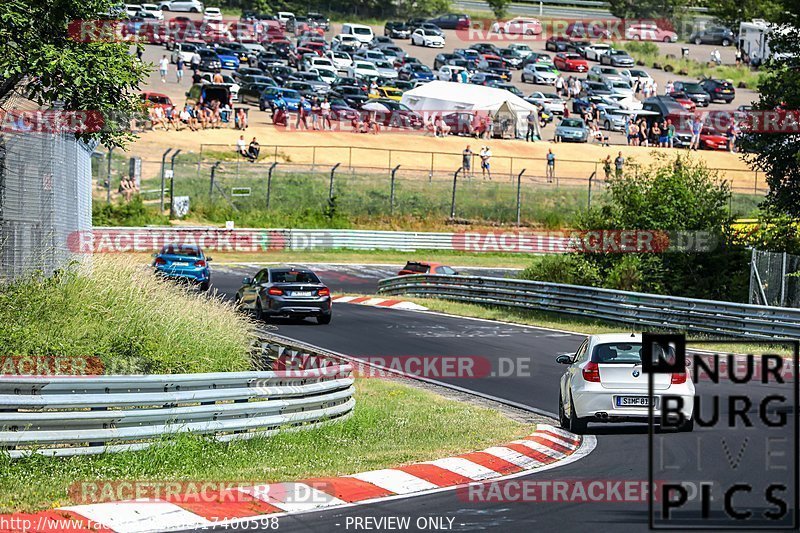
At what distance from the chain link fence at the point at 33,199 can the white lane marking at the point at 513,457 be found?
6.68 m

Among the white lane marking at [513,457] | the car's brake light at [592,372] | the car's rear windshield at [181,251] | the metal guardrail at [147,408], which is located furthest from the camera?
the car's rear windshield at [181,251]

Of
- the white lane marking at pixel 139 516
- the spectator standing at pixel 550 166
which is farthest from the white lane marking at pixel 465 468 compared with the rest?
the spectator standing at pixel 550 166

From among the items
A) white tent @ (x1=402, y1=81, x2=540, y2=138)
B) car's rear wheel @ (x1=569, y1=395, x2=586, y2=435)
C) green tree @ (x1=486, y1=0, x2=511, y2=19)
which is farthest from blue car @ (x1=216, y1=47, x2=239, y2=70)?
car's rear wheel @ (x1=569, y1=395, x2=586, y2=435)

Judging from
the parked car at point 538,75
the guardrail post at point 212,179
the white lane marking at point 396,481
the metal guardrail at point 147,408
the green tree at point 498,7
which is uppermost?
the green tree at point 498,7

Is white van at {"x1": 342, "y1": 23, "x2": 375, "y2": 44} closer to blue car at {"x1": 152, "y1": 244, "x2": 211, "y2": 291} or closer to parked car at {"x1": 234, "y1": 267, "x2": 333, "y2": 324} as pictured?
blue car at {"x1": 152, "y1": 244, "x2": 211, "y2": 291}

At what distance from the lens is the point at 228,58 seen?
72.1m

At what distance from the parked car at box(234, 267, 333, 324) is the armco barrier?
43.2ft

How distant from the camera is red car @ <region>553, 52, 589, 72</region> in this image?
271 ft

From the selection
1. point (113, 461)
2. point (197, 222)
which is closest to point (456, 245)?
point (197, 222)

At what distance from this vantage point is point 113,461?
11461mm

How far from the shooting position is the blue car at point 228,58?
71750 mm

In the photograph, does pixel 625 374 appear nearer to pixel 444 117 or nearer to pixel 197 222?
pixel 197 222

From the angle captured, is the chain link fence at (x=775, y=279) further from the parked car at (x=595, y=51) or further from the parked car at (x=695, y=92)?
the parked car at (x=595, y=51)

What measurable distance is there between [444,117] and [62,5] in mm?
50021
